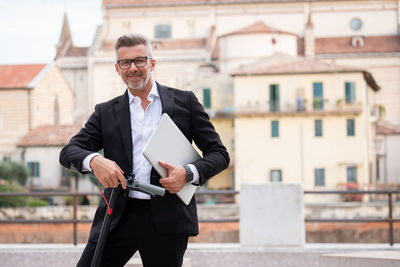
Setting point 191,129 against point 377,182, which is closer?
point 191,129

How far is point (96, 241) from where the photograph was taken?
3.27 meters

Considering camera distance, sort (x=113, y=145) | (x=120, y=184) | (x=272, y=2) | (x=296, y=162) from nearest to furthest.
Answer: (x=120, y=184), (x=113, y=145), (x=296, y=162), (x=272, y=2)

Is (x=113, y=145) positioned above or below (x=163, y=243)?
above

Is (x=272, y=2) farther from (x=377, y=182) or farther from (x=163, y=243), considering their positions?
(x=163, y=243)

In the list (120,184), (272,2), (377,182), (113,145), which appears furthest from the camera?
(272,2)

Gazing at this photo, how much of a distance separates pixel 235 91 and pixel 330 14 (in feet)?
79.7

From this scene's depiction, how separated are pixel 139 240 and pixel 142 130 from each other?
1.54ft

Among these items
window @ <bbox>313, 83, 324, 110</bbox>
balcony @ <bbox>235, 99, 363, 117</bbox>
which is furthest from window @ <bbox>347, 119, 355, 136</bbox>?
window @ <bbox>313, 83, 324, 110</bbox>

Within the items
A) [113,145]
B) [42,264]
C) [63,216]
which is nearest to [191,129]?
[113,145]

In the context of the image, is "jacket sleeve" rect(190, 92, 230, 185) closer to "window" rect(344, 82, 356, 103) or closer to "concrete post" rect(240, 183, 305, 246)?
"concrete post" rect(240, 183, 305, 246)

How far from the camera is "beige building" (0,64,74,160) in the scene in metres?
48.3

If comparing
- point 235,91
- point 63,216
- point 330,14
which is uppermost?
point 330,14

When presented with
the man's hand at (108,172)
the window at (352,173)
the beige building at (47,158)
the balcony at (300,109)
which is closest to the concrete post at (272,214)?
the man's hand at (108,172)

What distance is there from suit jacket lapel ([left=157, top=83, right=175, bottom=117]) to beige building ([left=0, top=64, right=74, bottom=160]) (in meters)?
45.1
